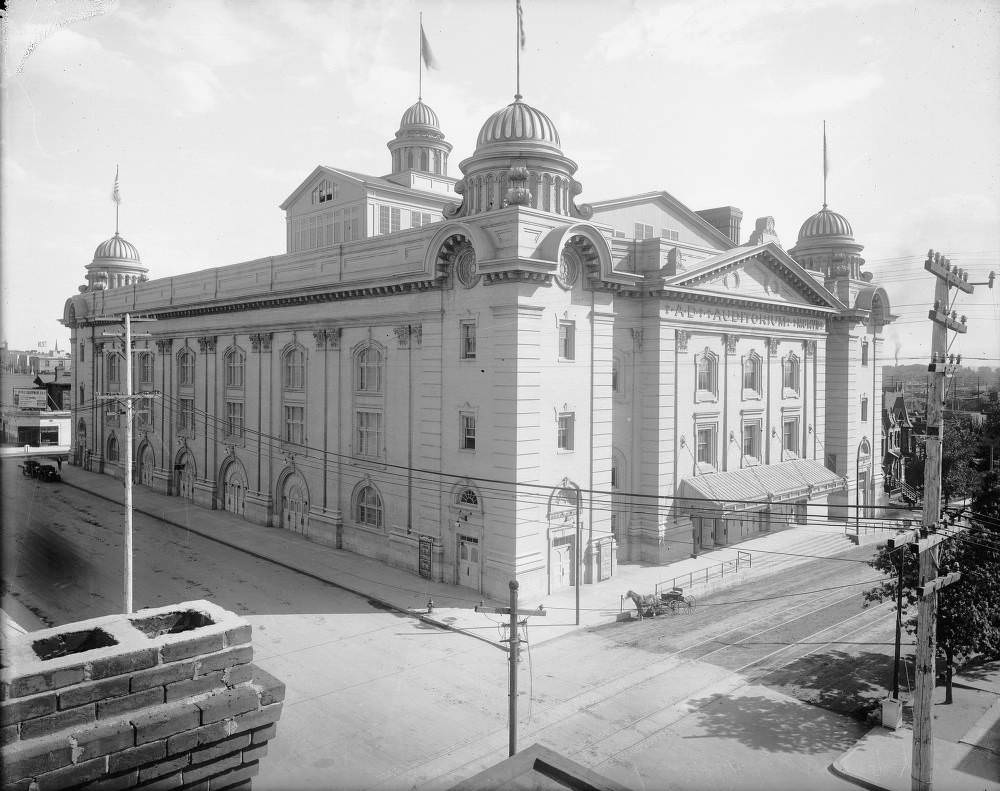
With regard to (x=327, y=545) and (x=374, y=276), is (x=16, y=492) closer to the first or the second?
(x=327, y=545)

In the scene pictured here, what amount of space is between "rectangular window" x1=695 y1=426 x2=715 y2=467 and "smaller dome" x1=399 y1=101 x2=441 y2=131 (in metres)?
27.4

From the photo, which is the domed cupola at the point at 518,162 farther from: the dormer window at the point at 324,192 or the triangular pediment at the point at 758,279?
the dormer window at the point at 324,192

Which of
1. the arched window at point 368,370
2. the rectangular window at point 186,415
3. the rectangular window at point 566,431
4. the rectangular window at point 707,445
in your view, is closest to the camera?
the rectangular window at point 566,431

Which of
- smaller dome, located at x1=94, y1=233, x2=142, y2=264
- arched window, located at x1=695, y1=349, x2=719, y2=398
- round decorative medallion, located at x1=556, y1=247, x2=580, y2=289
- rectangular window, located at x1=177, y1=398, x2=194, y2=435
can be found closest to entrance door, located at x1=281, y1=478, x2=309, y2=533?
rectangular window, located at x1=177, y1=398, x2=194, y2=435

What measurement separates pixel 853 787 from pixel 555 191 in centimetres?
2313

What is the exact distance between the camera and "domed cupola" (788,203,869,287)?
4688 centimetres

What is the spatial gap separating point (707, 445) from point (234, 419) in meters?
26.0

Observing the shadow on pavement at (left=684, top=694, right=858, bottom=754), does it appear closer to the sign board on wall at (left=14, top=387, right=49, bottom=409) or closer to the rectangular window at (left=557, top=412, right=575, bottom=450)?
the rectangular window at (left=557, top=412, right=575, bottom=450)

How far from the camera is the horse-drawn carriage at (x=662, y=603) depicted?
84.0ft

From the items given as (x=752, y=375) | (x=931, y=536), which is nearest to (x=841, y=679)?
(x=931, y=536)

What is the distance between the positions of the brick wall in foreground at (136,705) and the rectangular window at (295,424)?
29.6 m

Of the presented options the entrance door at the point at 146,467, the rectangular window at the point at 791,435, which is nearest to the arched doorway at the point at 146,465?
the entrance door at the point at 146,467

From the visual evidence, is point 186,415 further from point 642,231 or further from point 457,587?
point 642,231

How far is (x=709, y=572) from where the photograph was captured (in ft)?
102
